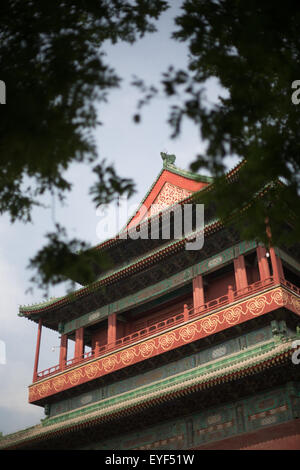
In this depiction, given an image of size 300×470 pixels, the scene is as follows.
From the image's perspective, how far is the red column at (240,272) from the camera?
16625mm

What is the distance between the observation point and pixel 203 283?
18.3m

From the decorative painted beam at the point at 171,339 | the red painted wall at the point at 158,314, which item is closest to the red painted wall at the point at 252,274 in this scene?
the decorative painted beam at the point at 171,339

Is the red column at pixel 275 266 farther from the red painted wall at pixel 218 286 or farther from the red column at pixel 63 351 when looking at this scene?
the red column at pixel 63 351

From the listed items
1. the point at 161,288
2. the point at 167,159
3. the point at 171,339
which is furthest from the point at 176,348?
the point at 167,159

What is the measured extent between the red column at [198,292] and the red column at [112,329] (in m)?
3.68

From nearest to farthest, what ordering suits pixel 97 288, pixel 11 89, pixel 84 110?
pixel 11 89
pixel 84 110
pixel 97 288

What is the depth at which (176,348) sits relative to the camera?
1669cm

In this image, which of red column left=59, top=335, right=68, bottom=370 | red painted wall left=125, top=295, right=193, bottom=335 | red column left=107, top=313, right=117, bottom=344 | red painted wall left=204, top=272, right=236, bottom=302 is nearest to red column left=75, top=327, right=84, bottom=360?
red column left=59, top=335, right=68, bottom=370

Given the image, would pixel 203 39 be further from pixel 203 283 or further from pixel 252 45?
pixel 203 283

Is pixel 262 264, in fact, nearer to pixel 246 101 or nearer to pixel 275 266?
pixel 275 266

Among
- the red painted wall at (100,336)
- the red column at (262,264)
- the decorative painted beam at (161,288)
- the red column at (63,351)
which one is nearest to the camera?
the red column at (262,264)

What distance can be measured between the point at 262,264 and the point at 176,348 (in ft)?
12.4

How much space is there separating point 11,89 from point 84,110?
2.94 ft
